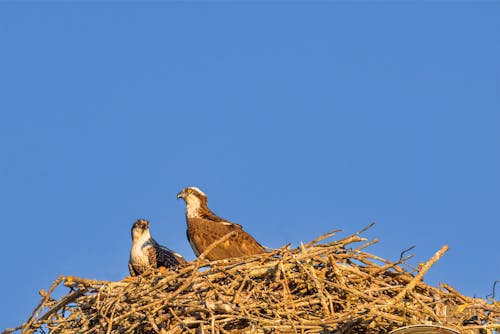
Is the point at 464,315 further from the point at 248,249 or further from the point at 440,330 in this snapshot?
the point at 248,249

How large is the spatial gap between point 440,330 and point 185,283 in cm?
265

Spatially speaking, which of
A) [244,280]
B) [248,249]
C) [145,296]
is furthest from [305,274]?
[248,249]

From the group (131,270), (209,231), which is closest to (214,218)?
(209,231)

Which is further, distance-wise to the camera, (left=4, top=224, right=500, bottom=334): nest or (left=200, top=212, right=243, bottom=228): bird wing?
(left=200, top=212, right=243, bottom=228): bird wing

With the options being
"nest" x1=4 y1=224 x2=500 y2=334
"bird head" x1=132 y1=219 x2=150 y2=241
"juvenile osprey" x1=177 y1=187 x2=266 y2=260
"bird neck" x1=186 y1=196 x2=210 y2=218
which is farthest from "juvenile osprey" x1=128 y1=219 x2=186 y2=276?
"nest" x1=4 y1=224 x2=500 y2=334

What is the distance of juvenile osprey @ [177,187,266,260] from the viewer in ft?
43.7

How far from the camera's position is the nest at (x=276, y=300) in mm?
9672

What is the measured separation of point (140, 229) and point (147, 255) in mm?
630

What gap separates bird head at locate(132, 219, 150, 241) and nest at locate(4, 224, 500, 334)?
3.29 m

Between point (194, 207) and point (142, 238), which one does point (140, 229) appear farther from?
point (194, 207)

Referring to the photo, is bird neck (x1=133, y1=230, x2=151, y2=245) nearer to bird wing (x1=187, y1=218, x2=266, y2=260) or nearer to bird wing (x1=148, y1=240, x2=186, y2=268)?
bird wing (x1=148, y1=240, x2=186, y2=268)

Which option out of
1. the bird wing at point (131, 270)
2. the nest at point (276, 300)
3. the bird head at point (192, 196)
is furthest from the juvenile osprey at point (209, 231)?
the nest at point (276, 300)

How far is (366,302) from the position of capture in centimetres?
1008

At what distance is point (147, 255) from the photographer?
45.5ft
